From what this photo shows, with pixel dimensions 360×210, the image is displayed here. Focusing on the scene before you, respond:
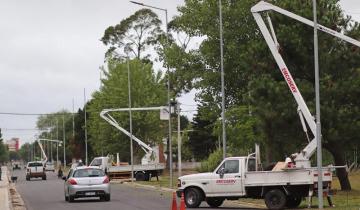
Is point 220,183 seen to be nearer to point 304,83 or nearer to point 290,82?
point 290,82

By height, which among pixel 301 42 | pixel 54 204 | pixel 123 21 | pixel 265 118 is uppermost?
pixel 123 21

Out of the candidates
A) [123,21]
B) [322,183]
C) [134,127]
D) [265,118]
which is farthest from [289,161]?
[123,21]

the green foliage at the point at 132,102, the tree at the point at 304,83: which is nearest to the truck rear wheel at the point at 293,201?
the tree at the point at 304,83

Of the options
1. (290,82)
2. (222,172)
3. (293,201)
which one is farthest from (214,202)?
(290,82)

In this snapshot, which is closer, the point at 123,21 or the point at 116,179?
the point at 116,179

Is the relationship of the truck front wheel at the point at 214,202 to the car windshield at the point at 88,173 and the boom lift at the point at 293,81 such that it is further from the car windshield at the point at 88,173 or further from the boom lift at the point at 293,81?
the car windshield at the point at 88,173

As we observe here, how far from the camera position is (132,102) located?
73.2 metres

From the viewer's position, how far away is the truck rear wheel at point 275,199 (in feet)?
84.4

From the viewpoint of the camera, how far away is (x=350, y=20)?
118 ft

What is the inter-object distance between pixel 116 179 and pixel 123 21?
2764 centimetres

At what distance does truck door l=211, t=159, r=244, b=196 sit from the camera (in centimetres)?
2683

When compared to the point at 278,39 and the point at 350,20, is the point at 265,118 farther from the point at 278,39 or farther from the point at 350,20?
the point at 350,20

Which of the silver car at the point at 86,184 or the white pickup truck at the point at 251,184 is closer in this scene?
the white pickup truck at the point at 251,184

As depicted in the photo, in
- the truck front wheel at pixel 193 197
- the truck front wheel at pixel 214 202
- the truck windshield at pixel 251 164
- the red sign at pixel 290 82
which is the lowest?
the truck front wheel at pixel 214 202
